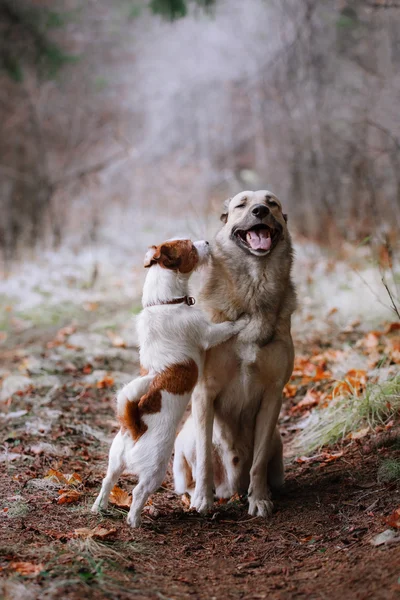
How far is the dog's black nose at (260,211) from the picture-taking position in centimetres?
367

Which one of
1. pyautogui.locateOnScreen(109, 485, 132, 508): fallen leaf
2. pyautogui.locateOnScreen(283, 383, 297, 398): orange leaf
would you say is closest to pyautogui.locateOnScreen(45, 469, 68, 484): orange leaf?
pyautogui.locateOnScreen(109, 485, 132, 508): fallen leaf

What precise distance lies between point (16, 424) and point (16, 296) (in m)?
4.98

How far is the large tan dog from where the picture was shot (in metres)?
3.58

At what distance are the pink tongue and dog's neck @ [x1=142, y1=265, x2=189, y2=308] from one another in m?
0.53

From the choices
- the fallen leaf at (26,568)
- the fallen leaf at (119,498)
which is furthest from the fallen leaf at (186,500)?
the fallen leaf at (26,568)

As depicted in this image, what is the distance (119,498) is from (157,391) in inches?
30.1

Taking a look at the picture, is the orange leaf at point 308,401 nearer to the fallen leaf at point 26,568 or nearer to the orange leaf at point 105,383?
the orange leaf at point 105,383

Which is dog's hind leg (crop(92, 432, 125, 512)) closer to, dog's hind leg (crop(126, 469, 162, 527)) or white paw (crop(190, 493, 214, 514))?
dog's hind leg (crop(126, 469, 162, 527))

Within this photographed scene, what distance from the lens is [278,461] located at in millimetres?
3799

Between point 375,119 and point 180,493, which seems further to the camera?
point 375,119

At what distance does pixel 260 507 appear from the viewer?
3.46 m

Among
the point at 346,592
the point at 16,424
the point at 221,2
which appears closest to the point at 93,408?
the point at 16,424

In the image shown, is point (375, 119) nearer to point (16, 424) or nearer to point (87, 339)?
point (87, 339)

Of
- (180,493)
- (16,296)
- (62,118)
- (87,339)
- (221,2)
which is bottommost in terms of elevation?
(180,493)
